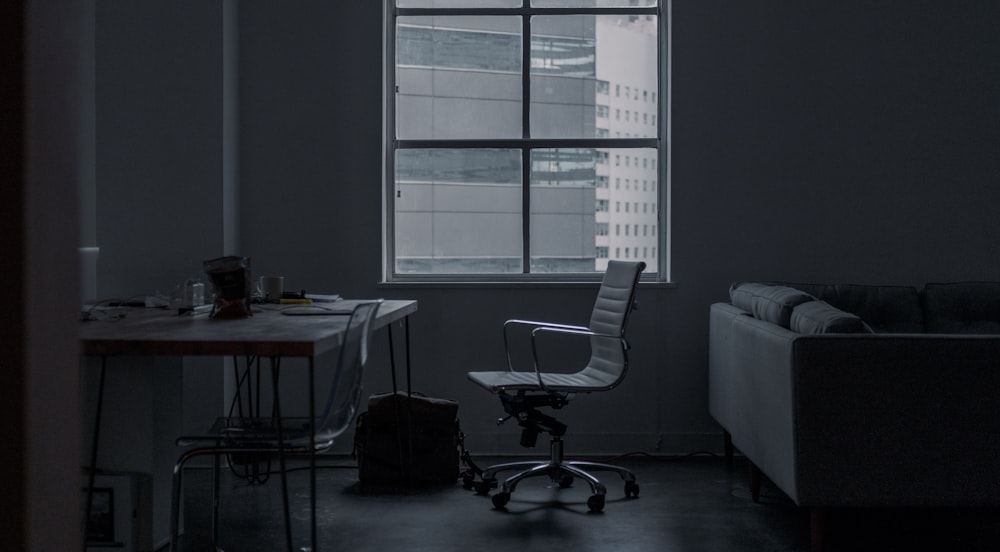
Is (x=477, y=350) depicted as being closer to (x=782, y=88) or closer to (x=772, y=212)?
(x=772, y=212)

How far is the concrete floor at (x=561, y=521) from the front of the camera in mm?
3248

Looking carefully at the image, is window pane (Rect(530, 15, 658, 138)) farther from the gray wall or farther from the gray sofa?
the gray sofa

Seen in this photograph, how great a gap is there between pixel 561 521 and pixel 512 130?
2391mm

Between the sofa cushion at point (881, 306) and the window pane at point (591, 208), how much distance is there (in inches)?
40.7

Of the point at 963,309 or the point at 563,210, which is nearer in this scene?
the point at 963,309

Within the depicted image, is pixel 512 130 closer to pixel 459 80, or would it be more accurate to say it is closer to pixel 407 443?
pixel 459 80

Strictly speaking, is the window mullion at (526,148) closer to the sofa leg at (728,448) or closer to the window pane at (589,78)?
the window pane at (589,78)

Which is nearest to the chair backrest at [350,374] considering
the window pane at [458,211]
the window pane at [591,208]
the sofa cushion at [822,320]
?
the sofa cushion at [822,320]

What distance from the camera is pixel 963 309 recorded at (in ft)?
14.8

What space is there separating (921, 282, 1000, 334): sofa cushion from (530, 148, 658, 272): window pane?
1.45 metres

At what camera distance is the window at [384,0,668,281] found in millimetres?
5094

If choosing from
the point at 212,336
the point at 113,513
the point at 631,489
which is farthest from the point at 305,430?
the point at 631,489

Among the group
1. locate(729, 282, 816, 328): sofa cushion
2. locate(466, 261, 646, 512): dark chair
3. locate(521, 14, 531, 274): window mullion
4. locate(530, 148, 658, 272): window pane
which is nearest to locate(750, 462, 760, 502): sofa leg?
locate(466, 261, 646, 512): dark chair

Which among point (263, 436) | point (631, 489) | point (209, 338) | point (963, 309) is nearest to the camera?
point (209, 338)
